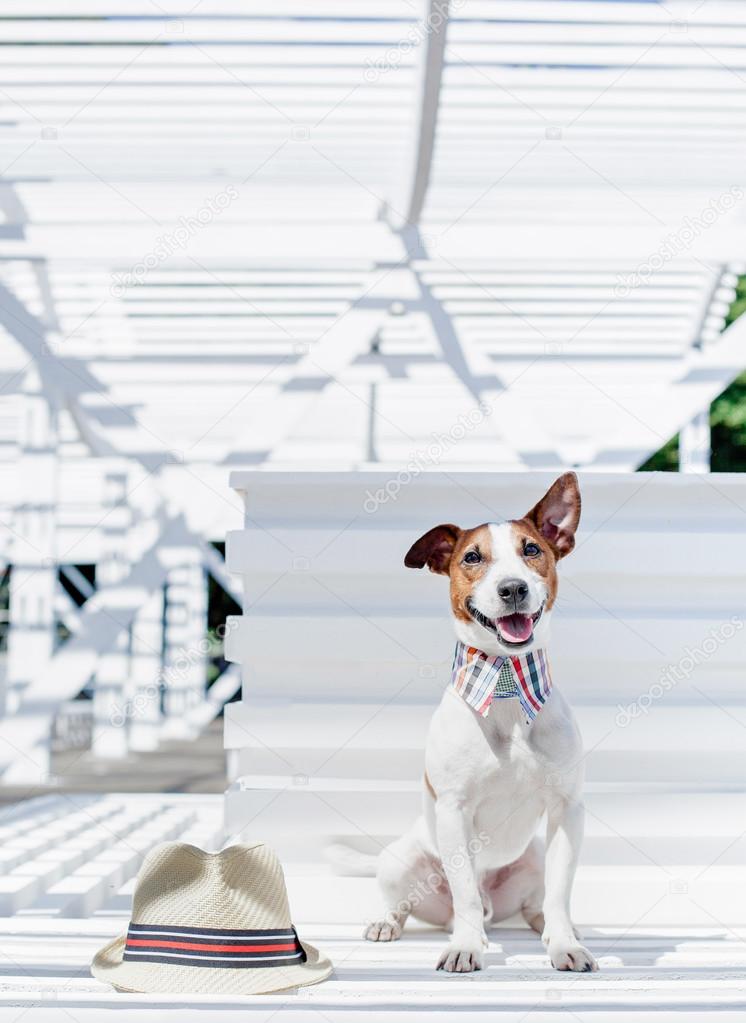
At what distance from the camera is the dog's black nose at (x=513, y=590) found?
7.47 feet

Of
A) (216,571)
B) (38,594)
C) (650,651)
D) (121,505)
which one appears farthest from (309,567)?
(216,571)

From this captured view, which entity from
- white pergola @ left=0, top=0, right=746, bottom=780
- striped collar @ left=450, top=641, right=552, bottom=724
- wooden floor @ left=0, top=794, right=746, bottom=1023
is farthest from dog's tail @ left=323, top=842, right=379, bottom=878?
white pergola @ left=0, top=0, right=746, bottom=780

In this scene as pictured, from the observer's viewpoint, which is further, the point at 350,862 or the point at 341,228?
the point at 341,228

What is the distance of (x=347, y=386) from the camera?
341 inches

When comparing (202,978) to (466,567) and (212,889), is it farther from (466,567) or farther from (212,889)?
(466,567)

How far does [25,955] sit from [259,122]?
3.93 m

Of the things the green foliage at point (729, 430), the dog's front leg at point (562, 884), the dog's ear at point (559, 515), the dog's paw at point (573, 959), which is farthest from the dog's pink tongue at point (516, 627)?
the green foliage at point (729, 430)

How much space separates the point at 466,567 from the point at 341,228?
13.0 feet

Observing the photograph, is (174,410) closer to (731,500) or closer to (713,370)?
(713,370)

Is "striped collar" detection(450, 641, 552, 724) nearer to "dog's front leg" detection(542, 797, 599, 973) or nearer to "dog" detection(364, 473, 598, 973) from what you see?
"dog" detection(364, 473, 598, 973)

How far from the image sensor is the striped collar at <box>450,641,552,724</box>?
2.36m

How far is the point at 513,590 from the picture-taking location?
2277 millimetres

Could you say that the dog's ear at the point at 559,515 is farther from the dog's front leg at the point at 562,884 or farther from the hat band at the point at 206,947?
the hat band at the point at 206,947

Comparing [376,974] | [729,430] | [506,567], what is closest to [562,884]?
[376,974]
